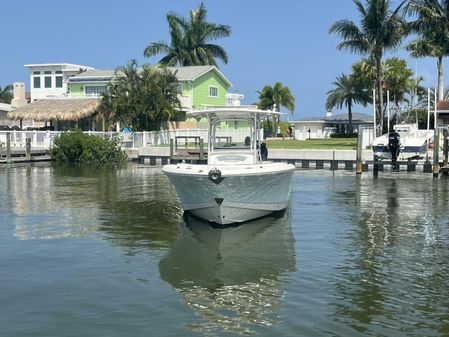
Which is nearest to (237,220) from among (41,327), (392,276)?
(392,276)

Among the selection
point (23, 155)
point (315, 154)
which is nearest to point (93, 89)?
point (23, 155)

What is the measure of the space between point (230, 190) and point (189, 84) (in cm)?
4163

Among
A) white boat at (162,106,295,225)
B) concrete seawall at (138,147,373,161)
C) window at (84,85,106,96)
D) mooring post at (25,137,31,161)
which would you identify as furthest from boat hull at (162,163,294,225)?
window at (84,85,106,96)

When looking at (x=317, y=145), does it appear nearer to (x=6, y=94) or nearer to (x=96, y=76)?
(x=96, y=76)

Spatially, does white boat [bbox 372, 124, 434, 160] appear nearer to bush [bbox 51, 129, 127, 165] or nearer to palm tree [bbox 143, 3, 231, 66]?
bush [bbox 51, 129, 127, 165]

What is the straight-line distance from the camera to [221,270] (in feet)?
36.5

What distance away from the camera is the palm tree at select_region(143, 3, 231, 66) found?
6412 cm

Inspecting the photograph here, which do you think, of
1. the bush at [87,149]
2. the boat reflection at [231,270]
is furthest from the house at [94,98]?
the boat reflection at [231,270]

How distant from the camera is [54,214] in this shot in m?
17.8

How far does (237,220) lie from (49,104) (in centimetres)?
3923

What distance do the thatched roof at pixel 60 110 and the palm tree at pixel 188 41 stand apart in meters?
15.7

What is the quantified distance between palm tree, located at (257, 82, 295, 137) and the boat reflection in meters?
69.7

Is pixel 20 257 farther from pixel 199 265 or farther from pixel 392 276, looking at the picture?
pixel 392 276

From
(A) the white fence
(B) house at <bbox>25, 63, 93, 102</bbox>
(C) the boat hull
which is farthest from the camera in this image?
(B) house at <bbox>25, 63, 93, 102</bbox>
